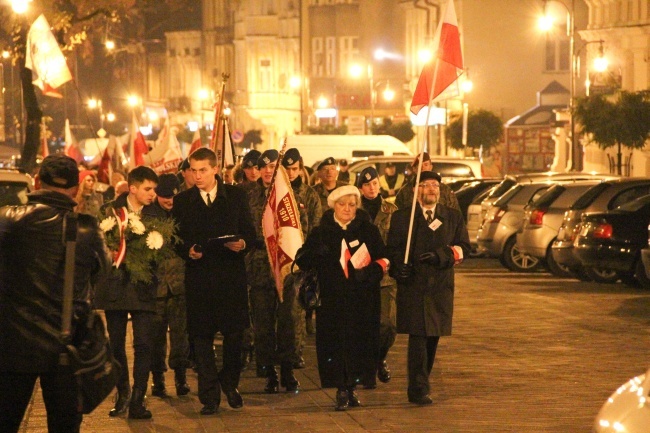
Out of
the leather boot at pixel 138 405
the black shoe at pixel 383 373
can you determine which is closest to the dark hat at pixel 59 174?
the leather boot at pixel 138 405

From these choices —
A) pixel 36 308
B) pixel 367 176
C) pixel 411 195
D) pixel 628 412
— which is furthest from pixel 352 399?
pixel 628 412

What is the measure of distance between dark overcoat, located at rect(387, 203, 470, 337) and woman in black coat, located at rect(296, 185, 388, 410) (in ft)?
0.97

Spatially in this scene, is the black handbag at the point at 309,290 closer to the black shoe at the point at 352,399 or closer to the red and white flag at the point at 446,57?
the black shoe at the point at 352,399

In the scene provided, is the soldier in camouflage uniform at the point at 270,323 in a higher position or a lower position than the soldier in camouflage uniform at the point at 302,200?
lower

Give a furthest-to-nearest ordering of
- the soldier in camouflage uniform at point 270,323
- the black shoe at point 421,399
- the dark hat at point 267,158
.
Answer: the dark hat at point 267,158
the soldier in camouflage uniform at point 270,323
the black shoe at point 421,399

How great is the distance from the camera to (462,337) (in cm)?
1614

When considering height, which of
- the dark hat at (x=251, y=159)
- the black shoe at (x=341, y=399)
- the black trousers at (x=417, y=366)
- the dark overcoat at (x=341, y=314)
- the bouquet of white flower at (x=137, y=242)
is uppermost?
the dark hat at (x=251, y=159)

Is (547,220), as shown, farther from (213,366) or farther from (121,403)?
(121,403)

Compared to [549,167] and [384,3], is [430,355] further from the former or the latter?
[384,3]

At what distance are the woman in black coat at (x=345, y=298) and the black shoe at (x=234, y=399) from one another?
2.12 ft

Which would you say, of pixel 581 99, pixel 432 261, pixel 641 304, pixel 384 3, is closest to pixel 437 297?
pixel 432 261

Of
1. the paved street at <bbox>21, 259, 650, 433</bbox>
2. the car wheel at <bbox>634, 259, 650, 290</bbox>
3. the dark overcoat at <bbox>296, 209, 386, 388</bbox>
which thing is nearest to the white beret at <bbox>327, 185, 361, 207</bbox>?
the dark overcoat at <bbox>296, 209, 386, 388</bbox>

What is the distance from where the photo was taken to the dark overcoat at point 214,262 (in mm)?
10961

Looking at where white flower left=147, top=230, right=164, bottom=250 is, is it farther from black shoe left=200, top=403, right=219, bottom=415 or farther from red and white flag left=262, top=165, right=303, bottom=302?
red and white flag left=262, top=165, right=303, bottom=302
